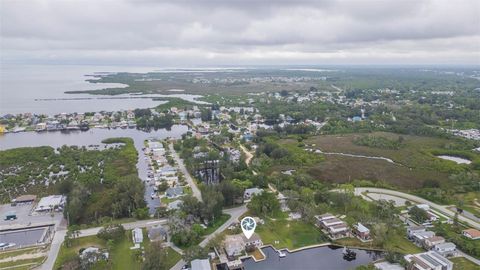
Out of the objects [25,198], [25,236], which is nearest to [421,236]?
[25,236]

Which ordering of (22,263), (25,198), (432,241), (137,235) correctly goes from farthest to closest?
(25,198)
(137,235)
(432,241)
(22,263)

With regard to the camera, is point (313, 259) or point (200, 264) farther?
point (313, 259)

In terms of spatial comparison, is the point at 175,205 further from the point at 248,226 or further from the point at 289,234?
the point at 289,234

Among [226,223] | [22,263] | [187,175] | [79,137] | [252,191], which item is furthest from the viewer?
[79,137]

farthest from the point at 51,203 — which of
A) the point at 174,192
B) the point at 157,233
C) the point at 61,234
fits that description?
the point at 157,233

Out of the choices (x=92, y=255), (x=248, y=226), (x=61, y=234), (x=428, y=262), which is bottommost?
(x=61, y=234)

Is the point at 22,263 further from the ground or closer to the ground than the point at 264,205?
closer to the ground

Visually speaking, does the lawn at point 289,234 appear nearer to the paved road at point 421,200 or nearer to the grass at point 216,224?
the grass at point 216,224

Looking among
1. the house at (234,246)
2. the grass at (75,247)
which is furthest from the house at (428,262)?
the grass at (75,247)
